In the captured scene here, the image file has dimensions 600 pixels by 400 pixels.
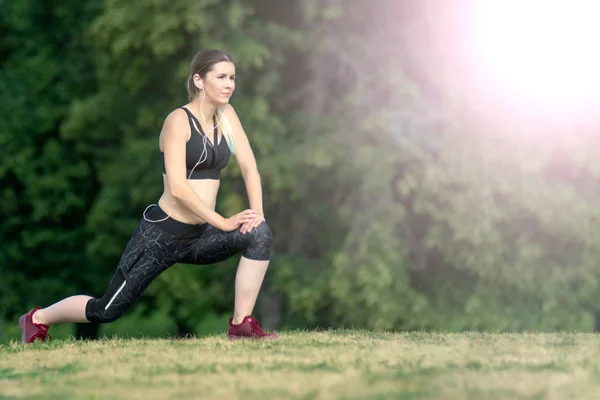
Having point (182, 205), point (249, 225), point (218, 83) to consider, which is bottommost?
point (249, 225)

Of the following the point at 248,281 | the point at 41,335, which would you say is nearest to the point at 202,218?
the point at 248,281

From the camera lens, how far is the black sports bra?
5.72 meters

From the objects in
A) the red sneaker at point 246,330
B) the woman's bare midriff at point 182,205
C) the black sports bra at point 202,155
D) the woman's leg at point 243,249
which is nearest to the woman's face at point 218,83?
the black sports bra at point 202,155

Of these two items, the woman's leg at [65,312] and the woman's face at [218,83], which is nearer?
the woman's face at [218,83]

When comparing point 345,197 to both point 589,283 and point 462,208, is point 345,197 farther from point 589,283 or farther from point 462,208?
point 589,283

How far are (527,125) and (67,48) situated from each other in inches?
268

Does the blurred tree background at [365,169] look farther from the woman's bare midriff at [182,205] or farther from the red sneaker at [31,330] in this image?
the woman's bare midriff at [182,205]

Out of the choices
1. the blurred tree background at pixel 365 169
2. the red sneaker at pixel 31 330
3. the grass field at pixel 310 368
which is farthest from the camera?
the blurred tree background at pixel 365 169

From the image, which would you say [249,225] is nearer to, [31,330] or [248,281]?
[248,281]

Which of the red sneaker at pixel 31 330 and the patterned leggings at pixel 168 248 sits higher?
the patterned leggings at pixel 168 248

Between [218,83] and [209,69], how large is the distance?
97 millimetres

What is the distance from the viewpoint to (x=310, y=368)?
15.4 feet

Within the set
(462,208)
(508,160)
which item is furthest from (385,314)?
(508,160)

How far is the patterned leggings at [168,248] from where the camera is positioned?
19.1 ft
